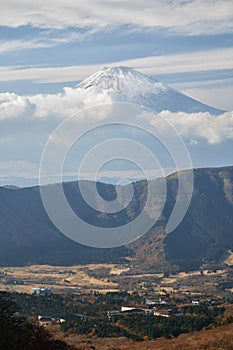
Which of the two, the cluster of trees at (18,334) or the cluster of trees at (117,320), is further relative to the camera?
the cluster of trees at (117,320)

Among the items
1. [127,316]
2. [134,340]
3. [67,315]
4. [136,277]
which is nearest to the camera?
[134,340]

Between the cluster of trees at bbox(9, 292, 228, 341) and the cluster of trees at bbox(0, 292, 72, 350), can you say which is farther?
the cluster of trees at bbox(9, 292, 228, 341)

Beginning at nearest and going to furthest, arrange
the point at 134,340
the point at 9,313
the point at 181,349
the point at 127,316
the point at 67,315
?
the point at 9,313 < the point at 181,349 < the point at 134,340 < the point at 127,316 < the point at 67,315

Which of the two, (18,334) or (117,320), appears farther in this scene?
(117,320)

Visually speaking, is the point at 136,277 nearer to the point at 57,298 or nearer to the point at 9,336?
the point at 57,298

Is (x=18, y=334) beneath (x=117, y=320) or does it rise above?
above

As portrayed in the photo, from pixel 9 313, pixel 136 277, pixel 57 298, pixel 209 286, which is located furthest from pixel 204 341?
pixel 136 277

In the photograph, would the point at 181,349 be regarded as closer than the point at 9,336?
No
